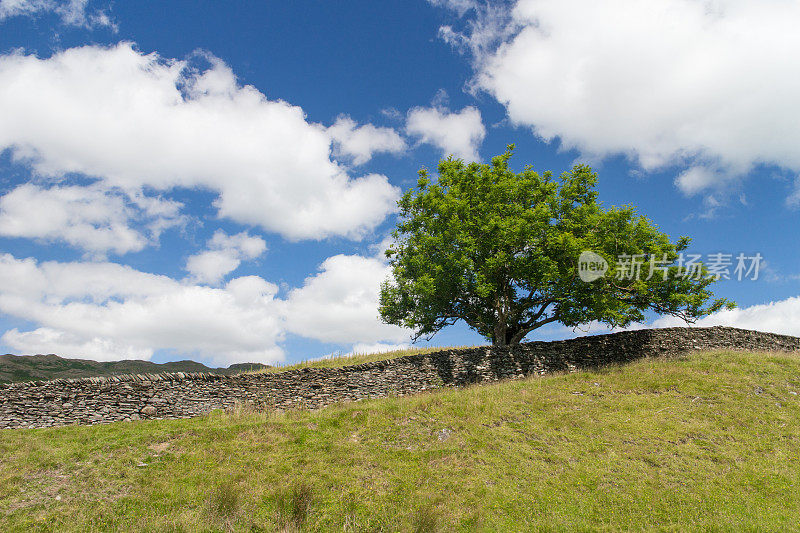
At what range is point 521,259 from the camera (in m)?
25.0

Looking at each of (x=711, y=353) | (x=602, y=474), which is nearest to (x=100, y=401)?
(x=602, y=474)

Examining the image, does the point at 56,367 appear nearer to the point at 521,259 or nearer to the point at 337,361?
the point at 337,361

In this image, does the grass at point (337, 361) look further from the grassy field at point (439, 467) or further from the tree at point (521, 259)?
the grassy field at point (439, 467)

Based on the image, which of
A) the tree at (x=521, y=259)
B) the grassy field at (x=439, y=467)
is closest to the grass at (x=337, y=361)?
the tree at (x=521, y=259)

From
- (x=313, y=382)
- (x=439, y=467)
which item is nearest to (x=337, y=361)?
(x=313, y=382)

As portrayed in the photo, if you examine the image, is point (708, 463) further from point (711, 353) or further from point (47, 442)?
point (47, 442)

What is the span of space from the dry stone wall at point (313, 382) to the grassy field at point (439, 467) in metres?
1.38

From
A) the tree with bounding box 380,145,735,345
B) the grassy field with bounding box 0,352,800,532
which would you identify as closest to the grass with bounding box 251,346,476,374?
the tree with bounding box 380,145,735,345

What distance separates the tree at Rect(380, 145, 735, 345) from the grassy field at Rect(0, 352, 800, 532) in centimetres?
734

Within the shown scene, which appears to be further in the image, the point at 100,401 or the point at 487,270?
the point at 487,270

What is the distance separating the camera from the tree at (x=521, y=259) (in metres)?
24.6

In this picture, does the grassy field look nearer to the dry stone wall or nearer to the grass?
the dry stone wall

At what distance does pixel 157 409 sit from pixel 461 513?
1377 cm

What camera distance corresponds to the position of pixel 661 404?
1778 centimetres
